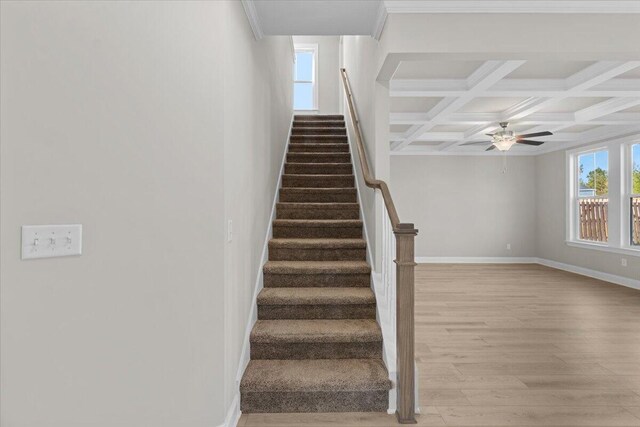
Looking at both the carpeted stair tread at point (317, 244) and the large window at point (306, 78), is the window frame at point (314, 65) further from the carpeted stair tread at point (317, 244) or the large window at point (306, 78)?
the carpeted stair tread at point (317, 244)

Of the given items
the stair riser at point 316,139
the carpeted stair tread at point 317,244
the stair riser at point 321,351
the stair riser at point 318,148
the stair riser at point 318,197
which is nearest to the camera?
the stair riser at point 321,351

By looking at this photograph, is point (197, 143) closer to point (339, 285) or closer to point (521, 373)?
point (339, 285)

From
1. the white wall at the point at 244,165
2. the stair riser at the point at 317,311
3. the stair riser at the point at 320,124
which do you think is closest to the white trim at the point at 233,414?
the white wall at the point at 244,165

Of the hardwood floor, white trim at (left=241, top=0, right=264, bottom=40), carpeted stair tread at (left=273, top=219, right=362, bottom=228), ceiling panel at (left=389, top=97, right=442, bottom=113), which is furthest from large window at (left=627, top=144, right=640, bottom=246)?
white trim at (left=241, top=0, right=264, bottom=40)

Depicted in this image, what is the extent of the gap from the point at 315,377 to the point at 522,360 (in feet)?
6.12

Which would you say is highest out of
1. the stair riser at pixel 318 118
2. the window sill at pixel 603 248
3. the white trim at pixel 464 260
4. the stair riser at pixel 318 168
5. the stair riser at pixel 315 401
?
the stair riser at pixel 318 118

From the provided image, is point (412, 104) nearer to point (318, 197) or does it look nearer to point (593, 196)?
point (318, 197)

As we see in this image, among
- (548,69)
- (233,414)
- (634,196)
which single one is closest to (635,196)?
(634,196)

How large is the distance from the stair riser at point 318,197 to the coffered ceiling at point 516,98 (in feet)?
4.24

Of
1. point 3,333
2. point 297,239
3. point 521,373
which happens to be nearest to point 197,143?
Result: point 3,333

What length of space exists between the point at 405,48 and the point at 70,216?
7.41 feet

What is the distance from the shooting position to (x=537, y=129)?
654cm

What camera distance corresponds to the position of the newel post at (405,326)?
2191 mm

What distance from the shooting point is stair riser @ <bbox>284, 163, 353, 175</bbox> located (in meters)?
4.73
